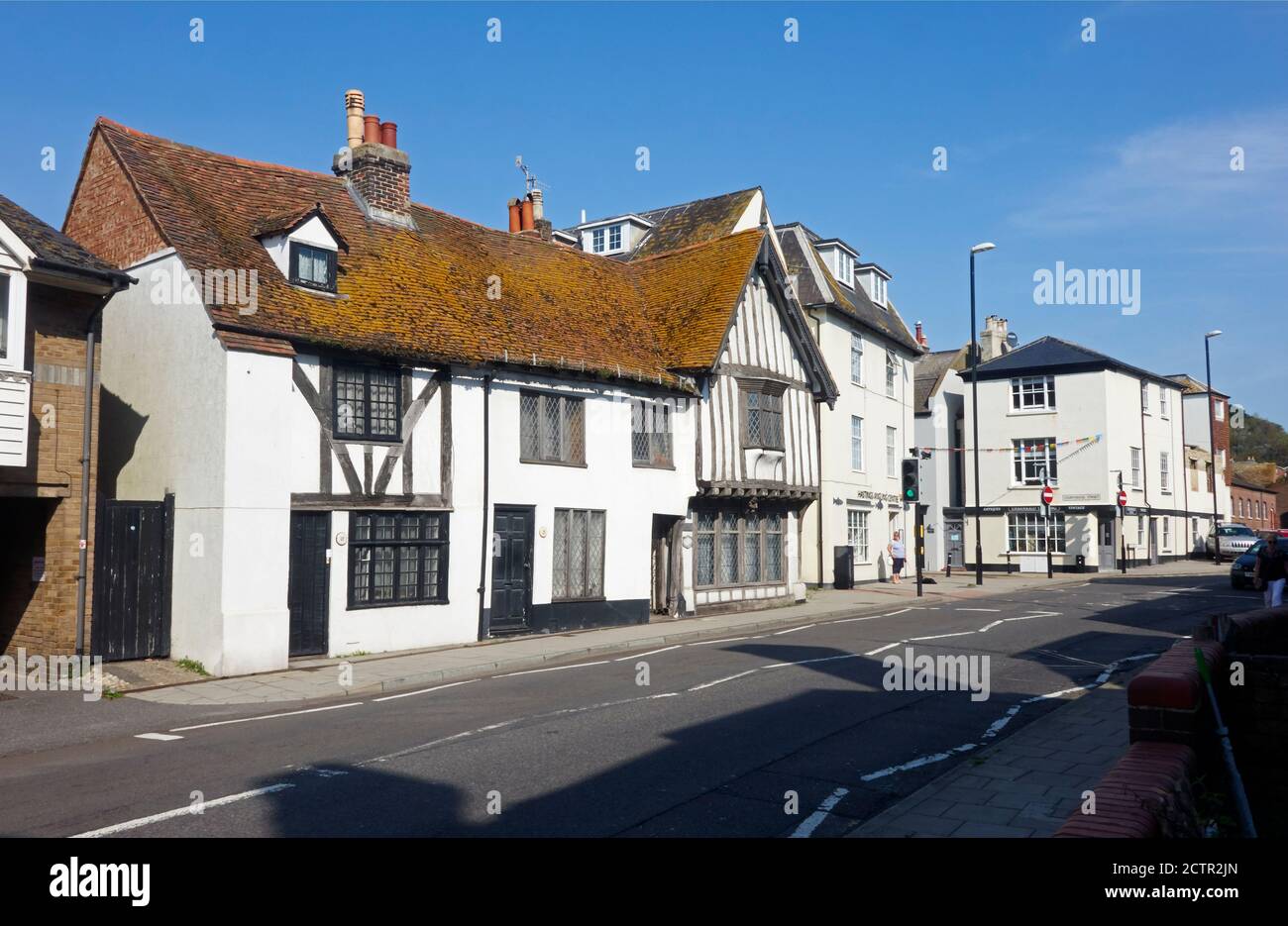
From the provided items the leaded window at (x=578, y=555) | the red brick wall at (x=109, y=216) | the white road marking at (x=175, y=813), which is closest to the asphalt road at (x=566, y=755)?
the white road marking at (x=175, y=813)

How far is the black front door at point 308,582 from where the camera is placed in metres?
16.4

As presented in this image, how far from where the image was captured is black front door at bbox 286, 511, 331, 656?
53.8ft

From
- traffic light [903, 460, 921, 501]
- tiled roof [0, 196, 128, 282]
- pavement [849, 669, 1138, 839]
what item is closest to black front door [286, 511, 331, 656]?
tiled roof [0, 196, 128, 282]

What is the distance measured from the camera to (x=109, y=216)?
711 inches

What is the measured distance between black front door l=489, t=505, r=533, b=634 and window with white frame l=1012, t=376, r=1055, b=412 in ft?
110

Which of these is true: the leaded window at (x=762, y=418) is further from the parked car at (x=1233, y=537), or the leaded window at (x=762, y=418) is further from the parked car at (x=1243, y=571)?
the parked car at (x=1233, y=537)

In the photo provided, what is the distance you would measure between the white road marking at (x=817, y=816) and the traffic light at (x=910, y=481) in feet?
65.5

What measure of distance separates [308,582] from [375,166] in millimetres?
9565

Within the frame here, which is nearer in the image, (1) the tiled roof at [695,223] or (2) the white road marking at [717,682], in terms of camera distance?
(2) the white road marking at [717,682]

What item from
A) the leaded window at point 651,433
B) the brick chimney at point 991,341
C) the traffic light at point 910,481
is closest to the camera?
the leaded window at point 651,433

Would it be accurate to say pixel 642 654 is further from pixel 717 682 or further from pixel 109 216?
pixel 109 216

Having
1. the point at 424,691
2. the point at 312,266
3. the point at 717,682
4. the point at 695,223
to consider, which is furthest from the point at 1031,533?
the point at 424,691

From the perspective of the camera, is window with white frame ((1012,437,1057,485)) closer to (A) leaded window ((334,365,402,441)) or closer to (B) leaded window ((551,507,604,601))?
(B) leaded window ((551,507,604,601))
